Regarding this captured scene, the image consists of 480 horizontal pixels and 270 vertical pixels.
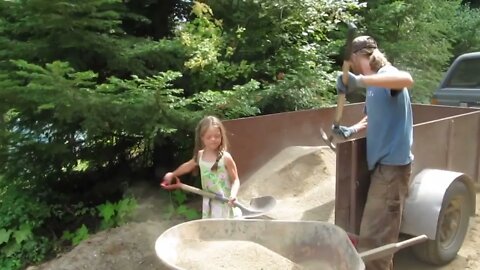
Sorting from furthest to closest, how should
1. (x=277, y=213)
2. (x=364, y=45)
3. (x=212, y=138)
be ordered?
(x=277, y=213) < (x=212, y=138) < (x=364, y=45)

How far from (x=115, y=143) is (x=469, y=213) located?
3.67m

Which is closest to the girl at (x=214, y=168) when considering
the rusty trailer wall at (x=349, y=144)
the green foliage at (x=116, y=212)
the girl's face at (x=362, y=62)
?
the rusty trailer wall at (x=349, y=144)

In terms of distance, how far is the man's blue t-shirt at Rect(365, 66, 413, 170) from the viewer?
353 cm

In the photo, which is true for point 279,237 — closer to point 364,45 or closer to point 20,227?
point 364,45

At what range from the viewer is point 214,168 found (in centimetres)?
393

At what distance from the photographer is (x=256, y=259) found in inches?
107

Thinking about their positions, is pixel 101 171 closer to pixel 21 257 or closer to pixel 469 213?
pixel 21 257

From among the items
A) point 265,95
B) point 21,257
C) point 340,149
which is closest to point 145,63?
point 265,95

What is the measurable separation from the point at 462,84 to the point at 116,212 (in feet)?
17.5

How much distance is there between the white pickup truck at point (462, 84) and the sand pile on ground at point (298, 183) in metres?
3.39

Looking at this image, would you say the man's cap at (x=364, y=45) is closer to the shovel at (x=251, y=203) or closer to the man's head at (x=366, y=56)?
the man's head at (x=366, y=56)

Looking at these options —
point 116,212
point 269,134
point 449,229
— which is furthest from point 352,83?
point 116,212

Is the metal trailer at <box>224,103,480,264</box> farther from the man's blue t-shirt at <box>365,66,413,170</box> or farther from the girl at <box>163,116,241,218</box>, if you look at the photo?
the girl at <box>163,116,241,218</box>

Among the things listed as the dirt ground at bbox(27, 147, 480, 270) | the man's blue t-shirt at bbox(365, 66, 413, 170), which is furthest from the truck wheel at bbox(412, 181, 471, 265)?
the man's blue t-shirt at bbox(365, 66, 413, 170)
